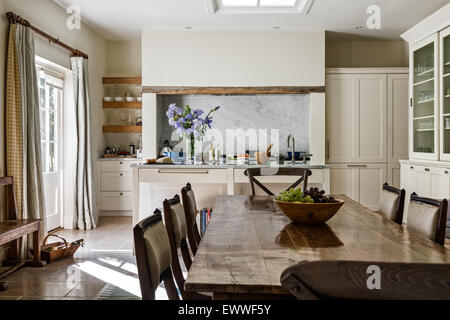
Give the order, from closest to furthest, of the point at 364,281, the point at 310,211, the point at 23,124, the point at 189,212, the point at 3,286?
the point at 364,281
the point at 310,211
the point at 189,212
the point at 3,286
the point at 23,124

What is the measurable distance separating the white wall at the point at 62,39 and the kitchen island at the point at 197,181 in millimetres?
1285

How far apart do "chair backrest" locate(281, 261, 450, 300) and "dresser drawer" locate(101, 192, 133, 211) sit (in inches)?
225

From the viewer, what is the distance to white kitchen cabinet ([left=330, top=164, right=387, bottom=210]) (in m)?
6.00

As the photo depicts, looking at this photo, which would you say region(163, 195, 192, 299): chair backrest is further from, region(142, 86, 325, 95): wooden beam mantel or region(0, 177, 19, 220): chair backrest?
region(142, 86, 325, 95): wooden beam mantel

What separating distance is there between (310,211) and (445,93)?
3435 millimetres

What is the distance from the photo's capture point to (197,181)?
4.13 metres

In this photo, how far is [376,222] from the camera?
190 cm

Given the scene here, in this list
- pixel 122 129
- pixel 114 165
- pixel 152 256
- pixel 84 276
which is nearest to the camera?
pixel 152 256

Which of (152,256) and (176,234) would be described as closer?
(152,256)

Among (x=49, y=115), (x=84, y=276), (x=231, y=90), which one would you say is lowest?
(x=84, y=276)

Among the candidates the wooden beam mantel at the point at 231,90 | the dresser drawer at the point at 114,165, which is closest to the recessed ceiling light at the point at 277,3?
the wooden beam mantel at the point at 231,90

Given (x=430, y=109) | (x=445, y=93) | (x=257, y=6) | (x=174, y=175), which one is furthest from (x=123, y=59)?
(x=445, y=93)

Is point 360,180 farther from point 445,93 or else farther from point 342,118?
point 445,93

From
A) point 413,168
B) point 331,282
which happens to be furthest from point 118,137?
point 331,282
